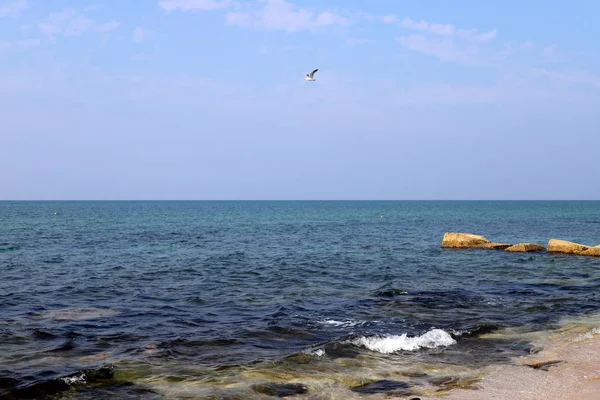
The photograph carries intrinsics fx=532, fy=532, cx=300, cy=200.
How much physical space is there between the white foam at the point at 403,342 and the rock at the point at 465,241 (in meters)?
26.3

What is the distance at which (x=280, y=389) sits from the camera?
1030 cm

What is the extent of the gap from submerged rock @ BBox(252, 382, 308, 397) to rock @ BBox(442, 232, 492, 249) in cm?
3104

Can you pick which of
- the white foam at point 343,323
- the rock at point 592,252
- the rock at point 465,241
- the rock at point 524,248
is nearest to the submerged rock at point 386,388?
the white foam at point 343,323

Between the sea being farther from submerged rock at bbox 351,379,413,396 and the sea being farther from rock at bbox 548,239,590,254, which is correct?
rock at bbox 548,239,590,254

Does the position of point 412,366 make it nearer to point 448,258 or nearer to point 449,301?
point 449,301

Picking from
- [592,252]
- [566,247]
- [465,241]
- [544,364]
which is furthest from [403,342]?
[465,241]

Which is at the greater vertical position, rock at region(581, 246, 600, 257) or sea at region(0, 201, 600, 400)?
rock at region(581, 246, 600, 257)

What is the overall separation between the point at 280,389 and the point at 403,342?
4.42 m

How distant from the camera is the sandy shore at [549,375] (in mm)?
9633

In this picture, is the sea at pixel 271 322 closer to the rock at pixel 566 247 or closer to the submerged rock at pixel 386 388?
the submerged rock at pixel 386 388

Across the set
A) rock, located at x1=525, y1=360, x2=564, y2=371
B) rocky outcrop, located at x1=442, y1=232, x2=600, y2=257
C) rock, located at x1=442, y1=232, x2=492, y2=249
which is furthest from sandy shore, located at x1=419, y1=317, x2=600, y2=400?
rock, located at x1=442, y1=232, x2=492, y2=249

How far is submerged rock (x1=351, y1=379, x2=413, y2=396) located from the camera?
32.8ft

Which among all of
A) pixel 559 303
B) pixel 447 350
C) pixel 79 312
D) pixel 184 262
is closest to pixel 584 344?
pixel 447 350

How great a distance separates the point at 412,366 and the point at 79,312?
11.1m
